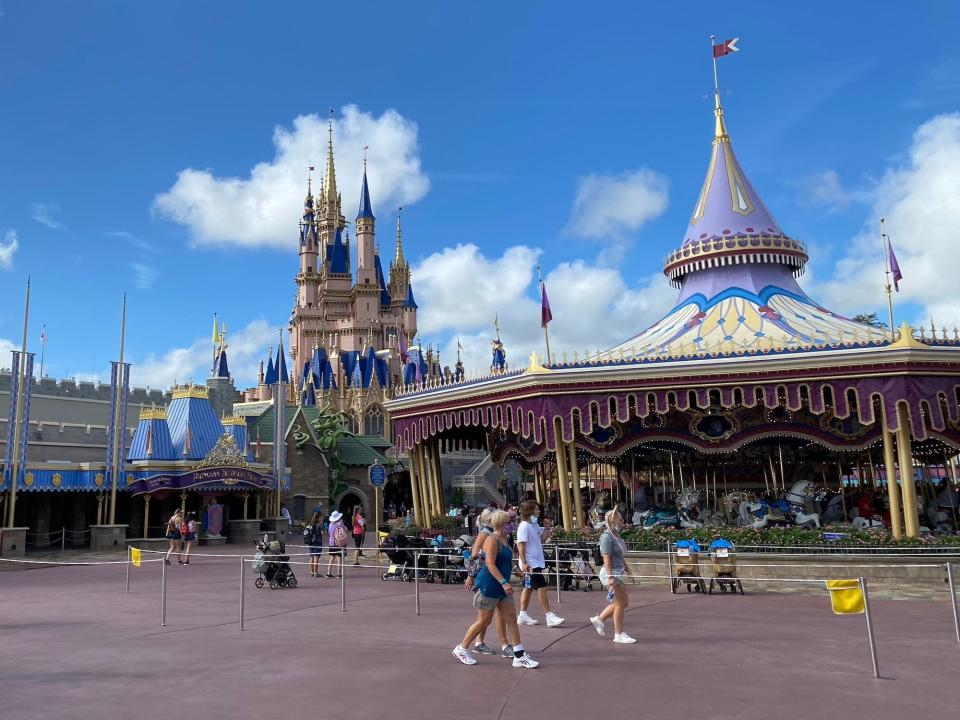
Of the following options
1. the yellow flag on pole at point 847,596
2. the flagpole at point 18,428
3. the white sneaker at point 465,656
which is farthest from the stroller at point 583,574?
the flagpole at point 18,428

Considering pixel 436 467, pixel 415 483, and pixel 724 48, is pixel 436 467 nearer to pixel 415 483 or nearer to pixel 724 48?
pixel 415 483

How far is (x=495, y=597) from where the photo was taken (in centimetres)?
800

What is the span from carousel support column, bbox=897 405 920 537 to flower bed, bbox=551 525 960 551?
43cm

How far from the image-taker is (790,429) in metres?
20.0

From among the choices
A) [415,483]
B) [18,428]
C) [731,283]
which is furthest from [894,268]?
[18,428]

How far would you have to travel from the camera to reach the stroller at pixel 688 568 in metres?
14.6

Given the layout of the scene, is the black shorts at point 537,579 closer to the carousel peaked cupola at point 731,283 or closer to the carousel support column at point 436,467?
the carousel peaked cupola at point 731,283

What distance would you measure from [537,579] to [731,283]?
13595mm

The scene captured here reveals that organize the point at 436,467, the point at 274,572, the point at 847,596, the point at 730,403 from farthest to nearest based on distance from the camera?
Result: the point at 436,467 < the point at 730,403 < the point at 274,572 < the point at 847,596

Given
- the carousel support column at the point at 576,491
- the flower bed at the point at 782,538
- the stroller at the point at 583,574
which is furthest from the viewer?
the carousel support column at the point at 576,491

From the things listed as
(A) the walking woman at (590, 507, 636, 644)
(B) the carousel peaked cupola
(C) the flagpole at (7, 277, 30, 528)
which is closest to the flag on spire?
(B) the carousel peaked cupola

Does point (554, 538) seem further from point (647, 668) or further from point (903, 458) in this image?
point (647, 668)

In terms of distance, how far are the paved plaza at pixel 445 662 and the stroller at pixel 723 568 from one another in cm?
90

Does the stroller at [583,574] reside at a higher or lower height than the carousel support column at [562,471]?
lower
